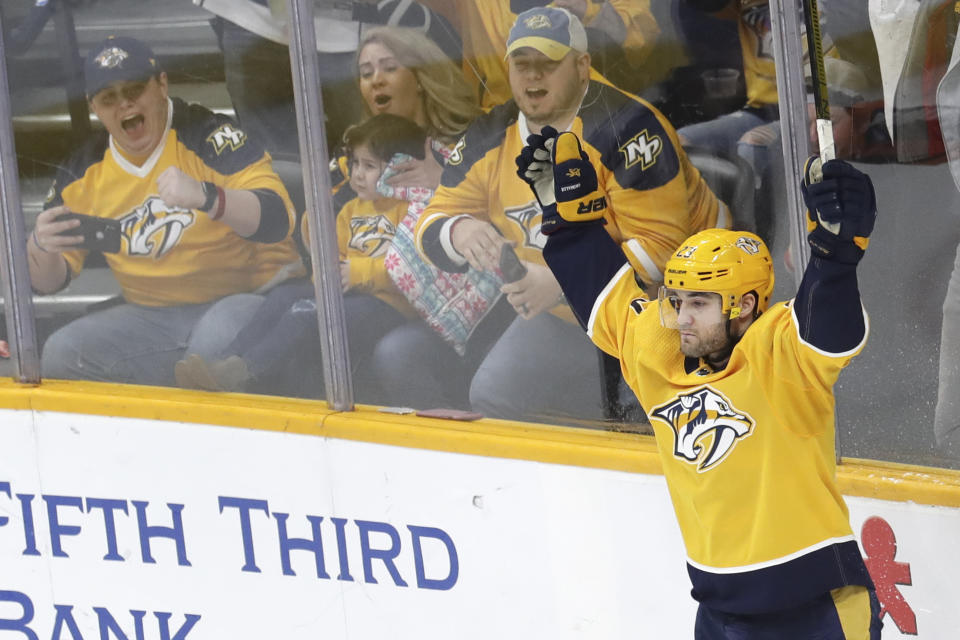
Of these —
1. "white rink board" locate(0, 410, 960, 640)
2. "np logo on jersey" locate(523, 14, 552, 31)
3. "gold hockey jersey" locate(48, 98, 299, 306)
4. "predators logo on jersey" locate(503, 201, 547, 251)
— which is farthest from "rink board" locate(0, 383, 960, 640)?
"np logo on jersey" locate(523, 14, 552, 31)

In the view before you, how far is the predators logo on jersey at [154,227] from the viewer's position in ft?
10.9

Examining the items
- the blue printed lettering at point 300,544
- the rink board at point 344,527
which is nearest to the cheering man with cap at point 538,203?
the rink board at point 344,527

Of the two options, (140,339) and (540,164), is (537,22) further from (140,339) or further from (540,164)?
(140,339)

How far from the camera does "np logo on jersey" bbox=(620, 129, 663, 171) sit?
2.60m

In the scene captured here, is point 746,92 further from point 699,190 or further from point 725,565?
point 725,565

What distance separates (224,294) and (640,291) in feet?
4.41

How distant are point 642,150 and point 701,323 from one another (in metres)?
0.64

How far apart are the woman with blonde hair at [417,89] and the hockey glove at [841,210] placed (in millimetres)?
1125

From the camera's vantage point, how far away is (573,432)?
2.82m

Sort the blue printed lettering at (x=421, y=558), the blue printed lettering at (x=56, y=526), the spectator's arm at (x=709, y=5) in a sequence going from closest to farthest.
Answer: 1. the spectator's arm at (x=709, y=5)
2. the blue printed lettering at (x=421, y=558)
3. the blue printed lettering at (x=56, y=526)

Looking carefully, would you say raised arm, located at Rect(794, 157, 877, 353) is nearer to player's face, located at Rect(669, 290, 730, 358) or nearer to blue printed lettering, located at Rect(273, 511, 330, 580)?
player's face, located at Rect(669, 290, 730, 358)

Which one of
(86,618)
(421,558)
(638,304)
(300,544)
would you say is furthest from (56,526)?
(638,304)

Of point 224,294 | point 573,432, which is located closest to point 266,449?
point 224,294

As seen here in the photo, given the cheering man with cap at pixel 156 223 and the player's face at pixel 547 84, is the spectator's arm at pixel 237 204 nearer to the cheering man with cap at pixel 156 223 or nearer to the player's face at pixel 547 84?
the cheering man with cap at pixel 156 223
